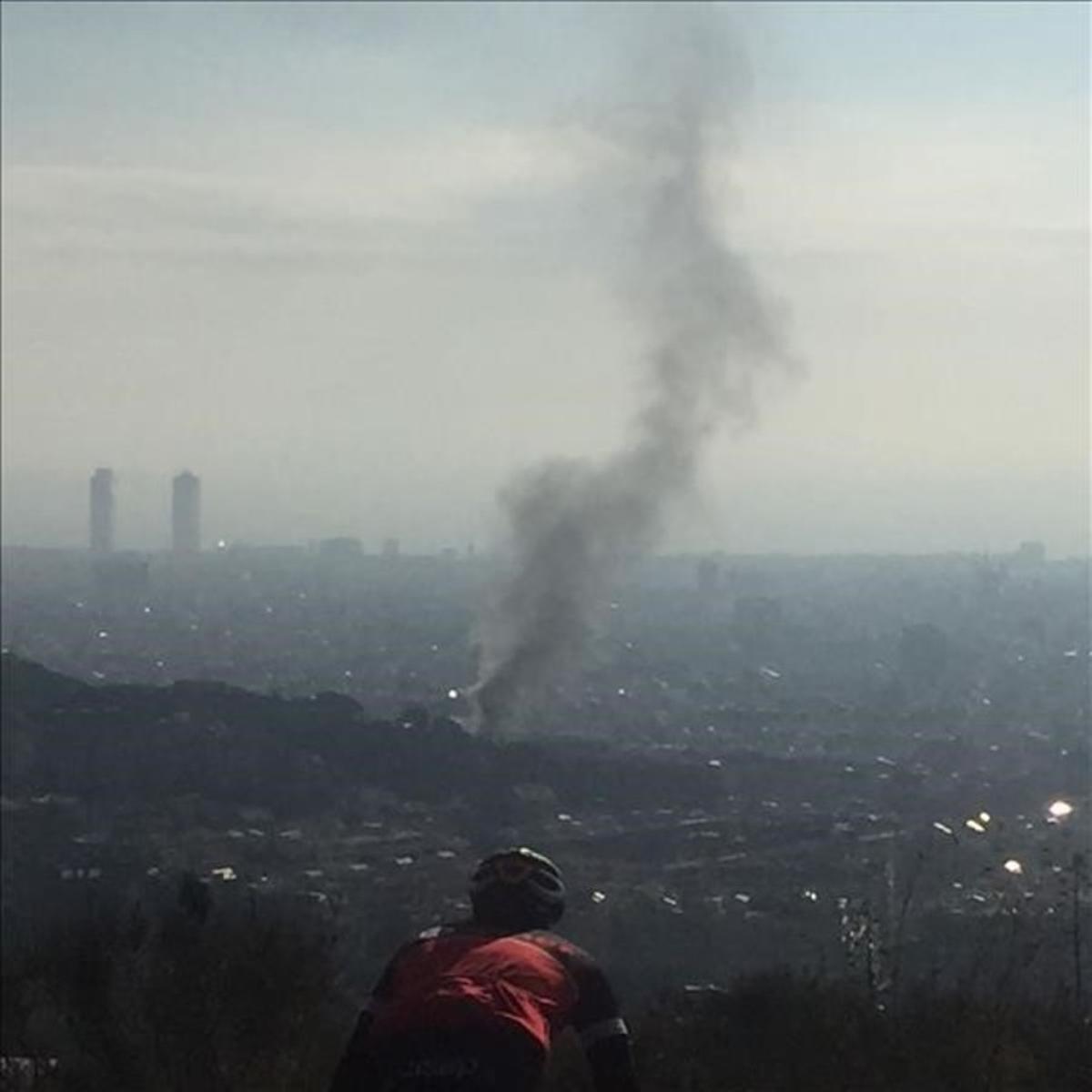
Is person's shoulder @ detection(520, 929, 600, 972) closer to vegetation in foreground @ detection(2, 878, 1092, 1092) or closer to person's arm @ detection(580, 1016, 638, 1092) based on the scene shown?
person's arm @ detection(580, 1016, 638, 1092)

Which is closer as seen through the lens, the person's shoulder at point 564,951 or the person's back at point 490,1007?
the person's back at point 490,1007

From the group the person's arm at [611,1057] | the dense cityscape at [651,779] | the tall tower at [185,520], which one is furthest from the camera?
the tall tower at [185,520]

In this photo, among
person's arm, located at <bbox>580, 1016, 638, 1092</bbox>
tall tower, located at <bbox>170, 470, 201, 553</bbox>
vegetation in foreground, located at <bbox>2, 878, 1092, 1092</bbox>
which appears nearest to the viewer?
person's arm, located at <bbox>580, 1016, 638, 1092</bbox>

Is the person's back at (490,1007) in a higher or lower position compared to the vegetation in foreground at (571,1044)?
higher

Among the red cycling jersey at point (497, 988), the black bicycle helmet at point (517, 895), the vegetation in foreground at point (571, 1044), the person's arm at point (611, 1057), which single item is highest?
the black bicycle helmet at point (517, 895)

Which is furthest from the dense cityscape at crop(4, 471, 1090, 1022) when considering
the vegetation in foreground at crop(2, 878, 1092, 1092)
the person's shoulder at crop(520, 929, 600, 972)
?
the person's shoulder at crop(520, 929, 600, 972)

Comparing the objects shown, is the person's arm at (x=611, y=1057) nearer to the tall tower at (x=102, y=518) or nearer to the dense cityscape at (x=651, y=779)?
the dense cityscape at (x=651, y=779)

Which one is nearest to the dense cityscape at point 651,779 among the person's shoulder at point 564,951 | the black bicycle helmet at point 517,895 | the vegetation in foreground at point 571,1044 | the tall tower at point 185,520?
the vegetation in foreground at point 571,1044

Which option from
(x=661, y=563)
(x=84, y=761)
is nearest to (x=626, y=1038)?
(x=84, y=761)
